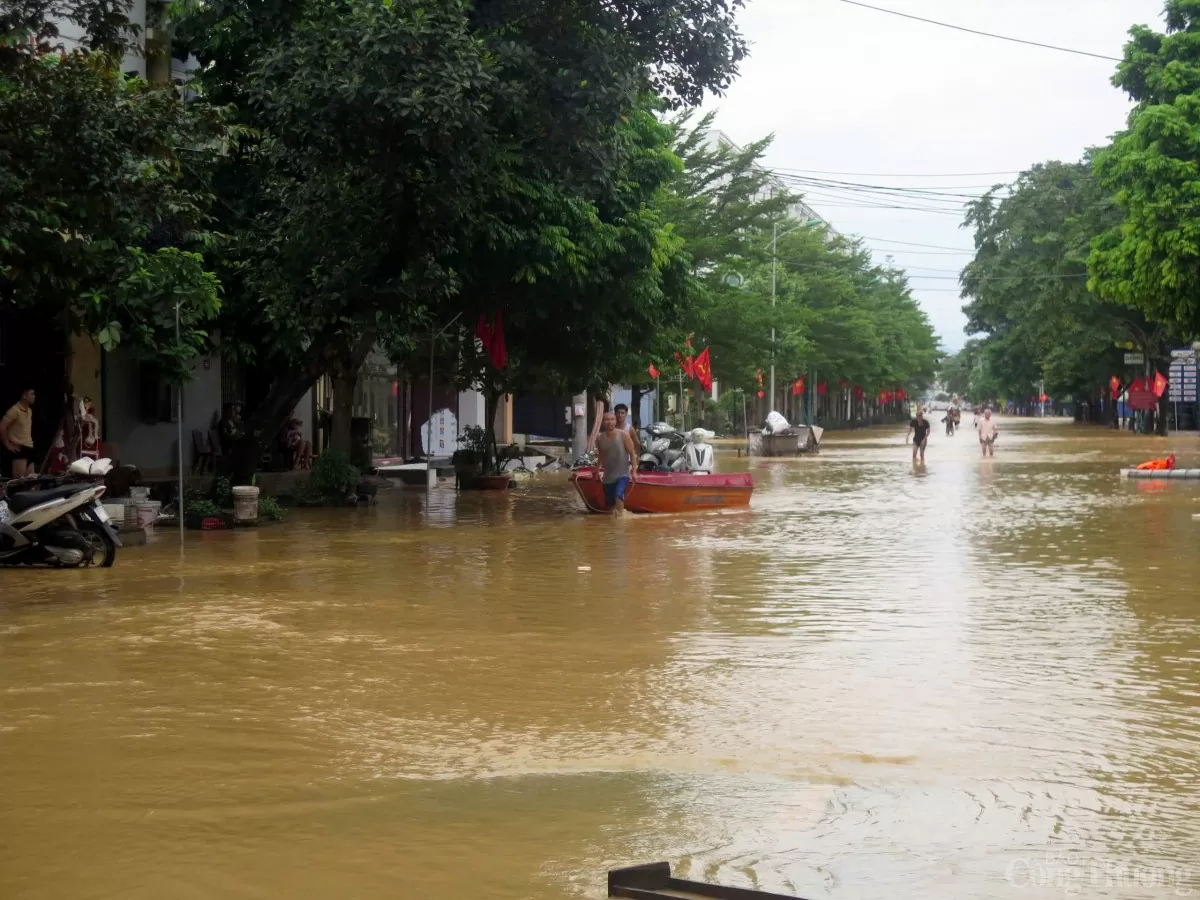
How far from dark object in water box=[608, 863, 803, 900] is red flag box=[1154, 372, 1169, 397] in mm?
65707

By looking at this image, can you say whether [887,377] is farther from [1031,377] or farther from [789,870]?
[789,870]

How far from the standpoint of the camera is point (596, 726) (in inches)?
312

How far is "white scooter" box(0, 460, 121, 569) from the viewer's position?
15.2 metres

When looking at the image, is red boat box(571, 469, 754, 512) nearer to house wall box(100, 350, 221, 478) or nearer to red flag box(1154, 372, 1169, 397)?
house wall box(100, 350, 221, 478)

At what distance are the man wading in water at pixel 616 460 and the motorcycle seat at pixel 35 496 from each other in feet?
29.4

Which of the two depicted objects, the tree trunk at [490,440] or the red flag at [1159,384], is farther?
the red flag at [1159,384]

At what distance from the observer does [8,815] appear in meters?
6.21

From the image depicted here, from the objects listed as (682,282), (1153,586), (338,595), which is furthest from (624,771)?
(682,282)

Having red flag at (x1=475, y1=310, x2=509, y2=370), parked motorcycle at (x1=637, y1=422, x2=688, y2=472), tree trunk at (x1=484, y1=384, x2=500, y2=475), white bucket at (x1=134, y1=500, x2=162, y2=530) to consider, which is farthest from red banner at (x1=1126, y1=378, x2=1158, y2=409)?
white bucket at (x1=134, y1=500, x2=162, y2=530)

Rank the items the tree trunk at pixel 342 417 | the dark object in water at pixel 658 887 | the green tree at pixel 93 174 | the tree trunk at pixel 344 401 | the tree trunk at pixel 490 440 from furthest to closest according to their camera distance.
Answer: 1. the tree trunk at pixel 490 440
2. the tree trunk at pixel 342 417
3. the tree trunk at pixel 344 401
4. the green tree at pixel 93 174
5. the dark object in water at pixel 658 887

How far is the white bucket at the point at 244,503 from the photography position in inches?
814

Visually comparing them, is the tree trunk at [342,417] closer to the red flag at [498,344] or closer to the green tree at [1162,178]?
the red flag at [498,344]

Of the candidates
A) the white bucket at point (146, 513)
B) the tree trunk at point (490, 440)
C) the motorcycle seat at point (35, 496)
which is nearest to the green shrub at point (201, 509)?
the white bucket at point (146, 513)

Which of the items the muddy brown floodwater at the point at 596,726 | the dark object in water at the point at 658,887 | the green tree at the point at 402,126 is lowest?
the muddy brown floodwater at the point at 596,726
